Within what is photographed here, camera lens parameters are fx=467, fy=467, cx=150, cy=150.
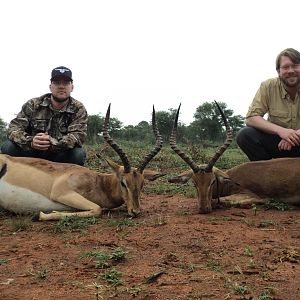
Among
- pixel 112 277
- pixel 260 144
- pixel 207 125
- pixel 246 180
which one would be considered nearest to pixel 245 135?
pixel 260 144

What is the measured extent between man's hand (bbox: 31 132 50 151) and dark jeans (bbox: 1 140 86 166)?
14.5 inches

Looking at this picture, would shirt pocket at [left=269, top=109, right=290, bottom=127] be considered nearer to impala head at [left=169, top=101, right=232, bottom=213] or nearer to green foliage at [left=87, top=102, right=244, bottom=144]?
impala head at [left=169, top=101, right=232, bottom=213]

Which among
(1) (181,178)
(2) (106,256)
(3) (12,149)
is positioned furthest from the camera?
Result: (3) (12,149)

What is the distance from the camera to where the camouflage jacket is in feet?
23.7

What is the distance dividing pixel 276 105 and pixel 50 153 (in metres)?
3.60

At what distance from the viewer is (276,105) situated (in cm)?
733

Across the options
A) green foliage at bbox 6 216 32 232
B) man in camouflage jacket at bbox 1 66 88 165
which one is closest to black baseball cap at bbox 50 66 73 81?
man in camouflage jacket at bbox 1 66 88 165

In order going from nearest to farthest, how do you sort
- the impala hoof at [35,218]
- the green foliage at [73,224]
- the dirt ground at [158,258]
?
1. the dirt ground at [158,258]
2. the green foliage at [73,224]
3. the impala hoof at [35,218]

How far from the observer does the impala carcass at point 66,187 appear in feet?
19.3

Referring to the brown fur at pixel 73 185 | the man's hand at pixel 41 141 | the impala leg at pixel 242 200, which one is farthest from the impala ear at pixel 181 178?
the man's hand at pixel 41 141

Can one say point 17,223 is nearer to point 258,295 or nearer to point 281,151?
point 258,295

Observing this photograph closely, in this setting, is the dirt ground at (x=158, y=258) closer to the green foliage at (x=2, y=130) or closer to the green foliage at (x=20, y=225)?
the green foliage at (x=20, y=225)

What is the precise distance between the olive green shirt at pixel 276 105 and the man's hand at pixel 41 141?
3116 millimetres

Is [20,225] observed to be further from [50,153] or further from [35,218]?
[50,153]
